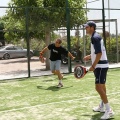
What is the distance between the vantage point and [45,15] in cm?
1495

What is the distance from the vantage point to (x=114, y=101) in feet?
26.6

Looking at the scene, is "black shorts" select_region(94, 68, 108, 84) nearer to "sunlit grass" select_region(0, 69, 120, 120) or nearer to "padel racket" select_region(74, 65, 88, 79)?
"padel racket" select_region(74, 65, 88, 79)

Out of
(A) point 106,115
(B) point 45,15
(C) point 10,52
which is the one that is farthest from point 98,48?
(C) point 10,52

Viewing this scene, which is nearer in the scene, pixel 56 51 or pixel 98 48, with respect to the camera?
pixel 98 48

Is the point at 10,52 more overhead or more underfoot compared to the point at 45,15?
more underfoot

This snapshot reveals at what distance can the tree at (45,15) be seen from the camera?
47.9 feet

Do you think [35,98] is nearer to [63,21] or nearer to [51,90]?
[51,90]

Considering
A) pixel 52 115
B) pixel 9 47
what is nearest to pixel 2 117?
pixel 52 115

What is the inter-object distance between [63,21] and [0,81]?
4638 mm

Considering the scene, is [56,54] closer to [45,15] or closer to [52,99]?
[52,99]

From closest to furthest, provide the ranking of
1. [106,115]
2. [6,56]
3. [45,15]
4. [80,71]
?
[106,115] < [80,71] < [45,15] < [6,56]

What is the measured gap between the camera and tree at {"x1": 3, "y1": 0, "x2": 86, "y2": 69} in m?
14.6

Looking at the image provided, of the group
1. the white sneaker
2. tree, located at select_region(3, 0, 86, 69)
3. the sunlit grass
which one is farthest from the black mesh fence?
the white sneaker

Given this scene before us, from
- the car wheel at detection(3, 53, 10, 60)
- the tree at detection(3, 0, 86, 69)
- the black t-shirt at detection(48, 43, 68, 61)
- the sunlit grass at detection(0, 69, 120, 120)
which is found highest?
the tree at detection(3, 0, 86, 69)
